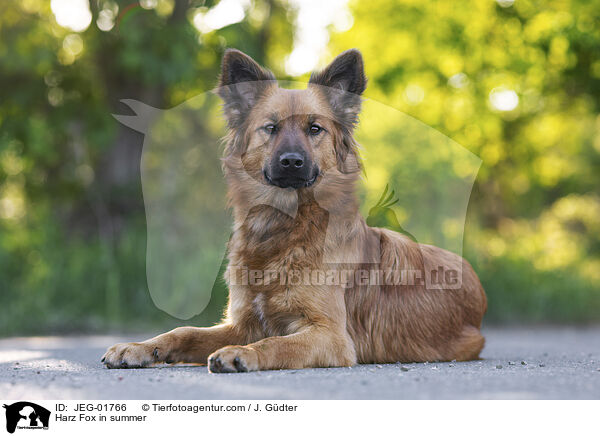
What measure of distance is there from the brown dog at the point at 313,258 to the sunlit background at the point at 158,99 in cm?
468

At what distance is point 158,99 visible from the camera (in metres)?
13.5

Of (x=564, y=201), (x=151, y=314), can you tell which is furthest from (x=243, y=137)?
(x=564, y=201)

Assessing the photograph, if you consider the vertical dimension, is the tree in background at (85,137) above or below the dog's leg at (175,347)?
above

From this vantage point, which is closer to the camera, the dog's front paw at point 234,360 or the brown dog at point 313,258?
the dog's front paw at point 234,360

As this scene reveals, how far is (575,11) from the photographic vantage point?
1237 cm

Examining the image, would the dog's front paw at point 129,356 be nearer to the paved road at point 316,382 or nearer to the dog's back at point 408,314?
the paved road at point 316,382

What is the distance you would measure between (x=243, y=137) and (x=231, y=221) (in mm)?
714

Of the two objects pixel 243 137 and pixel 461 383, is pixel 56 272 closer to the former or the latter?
pixel 243 137

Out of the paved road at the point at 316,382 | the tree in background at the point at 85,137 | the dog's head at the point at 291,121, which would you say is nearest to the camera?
the paved road at the point at 316,382

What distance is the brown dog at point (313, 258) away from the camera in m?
4.82

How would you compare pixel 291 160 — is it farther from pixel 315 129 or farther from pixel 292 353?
pixel 292 353
